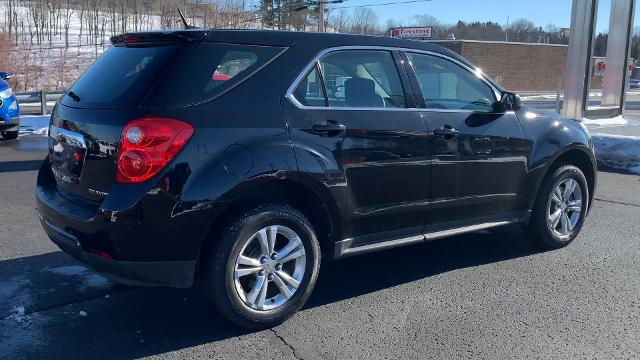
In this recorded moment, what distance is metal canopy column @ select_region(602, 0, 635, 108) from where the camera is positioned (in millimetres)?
17953

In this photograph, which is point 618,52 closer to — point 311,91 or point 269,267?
point 311,91

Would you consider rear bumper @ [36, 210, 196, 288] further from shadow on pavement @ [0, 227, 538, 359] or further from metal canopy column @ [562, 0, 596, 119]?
metal canopy column @ [562, 0, 596, 119]

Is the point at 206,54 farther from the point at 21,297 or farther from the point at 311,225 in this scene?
the point at 21,297

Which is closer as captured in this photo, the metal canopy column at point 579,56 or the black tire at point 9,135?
the black tire at point 9,135

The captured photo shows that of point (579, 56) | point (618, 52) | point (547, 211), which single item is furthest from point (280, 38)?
point (618, 52)

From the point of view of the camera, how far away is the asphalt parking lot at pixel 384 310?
12.1ft

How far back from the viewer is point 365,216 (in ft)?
14.0

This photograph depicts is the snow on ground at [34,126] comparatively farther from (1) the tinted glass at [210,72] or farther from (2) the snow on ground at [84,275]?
(1) the tinted glass at [210,72]

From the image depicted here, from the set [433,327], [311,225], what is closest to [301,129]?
[311,225]

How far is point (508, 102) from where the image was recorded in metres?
5.13

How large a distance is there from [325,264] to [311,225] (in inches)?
50.6

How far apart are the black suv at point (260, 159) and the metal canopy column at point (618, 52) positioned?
15.1m

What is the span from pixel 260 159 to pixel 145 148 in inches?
25.9

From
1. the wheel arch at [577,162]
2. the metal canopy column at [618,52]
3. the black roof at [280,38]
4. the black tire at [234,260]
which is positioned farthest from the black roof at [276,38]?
the metal canopy column at [618,52]
